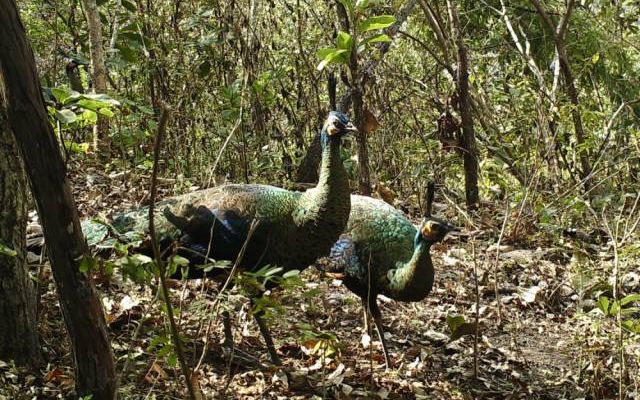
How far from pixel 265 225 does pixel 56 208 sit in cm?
187

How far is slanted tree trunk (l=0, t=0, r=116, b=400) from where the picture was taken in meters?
2.65

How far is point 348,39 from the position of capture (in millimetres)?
4840

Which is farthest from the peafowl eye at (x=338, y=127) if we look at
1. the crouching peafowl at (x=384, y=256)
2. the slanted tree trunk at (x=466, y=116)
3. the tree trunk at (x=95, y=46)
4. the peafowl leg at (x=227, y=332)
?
the tree trunk at (x=95, y=46)

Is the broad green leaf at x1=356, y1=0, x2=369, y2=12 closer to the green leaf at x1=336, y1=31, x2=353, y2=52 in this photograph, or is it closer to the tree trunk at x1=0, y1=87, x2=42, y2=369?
the green leaf at x1=336, y1=31, x2=353, y2=52

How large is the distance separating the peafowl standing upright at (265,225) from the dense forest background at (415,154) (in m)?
0.38

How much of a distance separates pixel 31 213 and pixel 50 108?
99.6 inches

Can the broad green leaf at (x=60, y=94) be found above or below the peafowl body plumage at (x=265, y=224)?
above

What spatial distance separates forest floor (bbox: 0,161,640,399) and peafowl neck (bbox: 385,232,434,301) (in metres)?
0.30

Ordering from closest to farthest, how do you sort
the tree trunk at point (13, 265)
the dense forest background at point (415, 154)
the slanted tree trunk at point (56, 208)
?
1. the slanted tree trunk at point (56, 208)
2. the tree trunk at point (13, 265)
3. the dense forest background at point (415, 154)

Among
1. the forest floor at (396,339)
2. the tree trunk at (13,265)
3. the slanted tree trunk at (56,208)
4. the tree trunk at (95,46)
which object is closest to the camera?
the slanted tree trunk at (56,208)

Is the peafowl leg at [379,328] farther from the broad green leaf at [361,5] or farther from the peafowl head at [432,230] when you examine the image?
the broad green leaf at [361,5]

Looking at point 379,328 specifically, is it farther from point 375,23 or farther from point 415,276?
point 375,23

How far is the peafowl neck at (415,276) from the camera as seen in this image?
486 centimetres

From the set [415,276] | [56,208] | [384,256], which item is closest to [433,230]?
[415,276]
